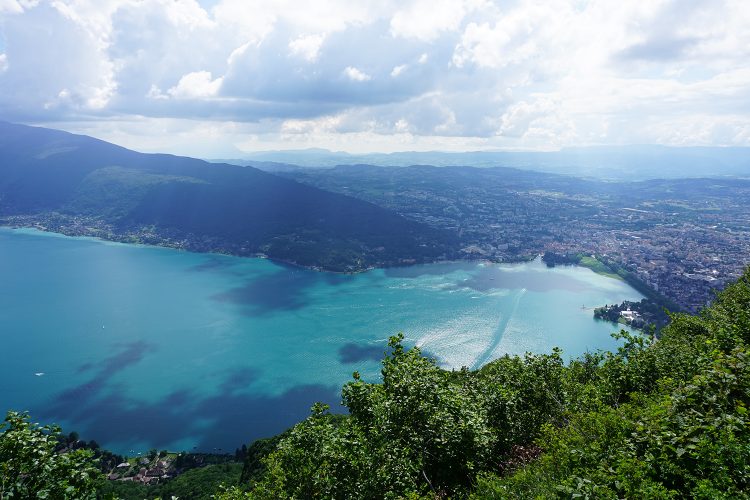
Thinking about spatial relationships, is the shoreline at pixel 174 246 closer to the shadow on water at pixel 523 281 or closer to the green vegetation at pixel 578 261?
the green vegetation at pixel 578 261

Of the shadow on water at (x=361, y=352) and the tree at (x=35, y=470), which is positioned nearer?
the tree at (x=35, y=470)

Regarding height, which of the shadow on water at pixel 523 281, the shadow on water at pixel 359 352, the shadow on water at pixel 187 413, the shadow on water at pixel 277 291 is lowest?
the shadow on water at pixel 187 413

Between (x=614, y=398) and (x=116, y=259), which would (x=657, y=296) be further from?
(x=116, y=259)

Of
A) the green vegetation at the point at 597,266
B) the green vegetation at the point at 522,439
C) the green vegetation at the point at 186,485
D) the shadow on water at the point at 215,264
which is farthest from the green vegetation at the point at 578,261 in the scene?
the green vegetation at the point at 522,439

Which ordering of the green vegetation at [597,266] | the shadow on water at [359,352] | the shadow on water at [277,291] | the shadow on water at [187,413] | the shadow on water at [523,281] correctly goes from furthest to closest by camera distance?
1. the green vegetation at [597,266]
2. the shadow on water at [523,281]
3. the shadow on water at [277,291]
4. the shadow on water at [359,352]
5. the shadow on water at [187,413]

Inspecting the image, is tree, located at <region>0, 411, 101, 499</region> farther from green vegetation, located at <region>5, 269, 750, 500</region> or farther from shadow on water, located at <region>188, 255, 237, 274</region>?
shadow on water, located at <region>188, 255, 237, 274</region>

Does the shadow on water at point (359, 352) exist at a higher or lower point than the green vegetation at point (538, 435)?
lower
